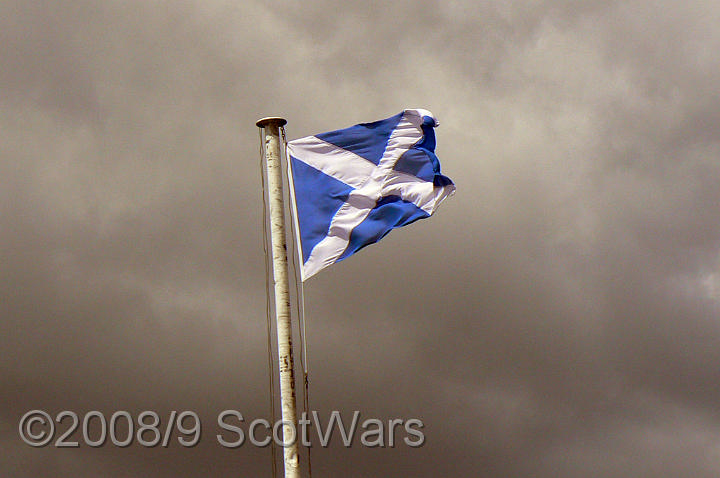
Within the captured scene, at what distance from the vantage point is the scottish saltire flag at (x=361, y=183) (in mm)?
31406

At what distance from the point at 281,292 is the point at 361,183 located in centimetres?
596

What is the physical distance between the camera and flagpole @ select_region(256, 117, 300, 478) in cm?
2778

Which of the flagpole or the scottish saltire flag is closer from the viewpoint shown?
the flagpole

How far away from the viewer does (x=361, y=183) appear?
32969 millimetres

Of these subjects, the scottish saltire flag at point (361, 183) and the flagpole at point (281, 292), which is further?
the scottish saltire flag at point (361, 183)

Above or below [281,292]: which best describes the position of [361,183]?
above

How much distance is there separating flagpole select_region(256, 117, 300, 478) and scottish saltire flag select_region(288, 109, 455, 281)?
5.36 ft

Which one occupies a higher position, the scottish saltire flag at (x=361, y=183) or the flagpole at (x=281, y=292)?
the scottish saltire flag at (x=361, y=183)

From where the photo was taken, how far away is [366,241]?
32.0 m

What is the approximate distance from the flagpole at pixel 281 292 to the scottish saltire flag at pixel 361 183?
1.63 metres

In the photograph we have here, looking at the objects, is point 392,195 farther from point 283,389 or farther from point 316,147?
point 283,389

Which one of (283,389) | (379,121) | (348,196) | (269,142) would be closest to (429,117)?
(379,121)

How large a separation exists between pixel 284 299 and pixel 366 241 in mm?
4431

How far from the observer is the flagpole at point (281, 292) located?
91.1ft
